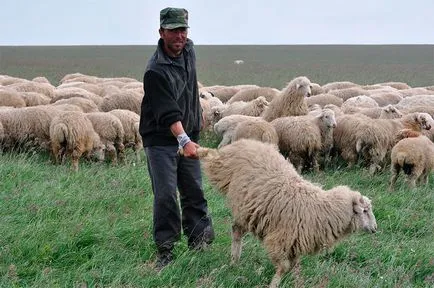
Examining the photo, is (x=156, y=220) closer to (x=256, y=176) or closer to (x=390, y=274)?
(x=256, y=176)

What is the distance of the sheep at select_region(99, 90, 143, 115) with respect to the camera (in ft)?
40.0

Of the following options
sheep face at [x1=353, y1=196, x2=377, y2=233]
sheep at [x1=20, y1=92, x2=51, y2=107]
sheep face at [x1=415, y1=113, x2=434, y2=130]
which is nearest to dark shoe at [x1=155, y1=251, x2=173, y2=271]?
sheep face at [x1=353, y1=196, x2=377, y2=233]

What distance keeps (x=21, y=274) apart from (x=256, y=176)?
2103 millimetres

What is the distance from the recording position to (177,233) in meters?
5.37

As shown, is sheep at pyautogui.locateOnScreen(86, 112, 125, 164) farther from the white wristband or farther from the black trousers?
the white wristband

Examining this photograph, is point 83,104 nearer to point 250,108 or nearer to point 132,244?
point 250,108

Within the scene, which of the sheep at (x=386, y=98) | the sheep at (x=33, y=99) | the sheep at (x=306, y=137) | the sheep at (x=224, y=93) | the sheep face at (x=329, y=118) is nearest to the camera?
the sheep at (x=306, y=137)

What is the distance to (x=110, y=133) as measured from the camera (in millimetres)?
Result: 9875

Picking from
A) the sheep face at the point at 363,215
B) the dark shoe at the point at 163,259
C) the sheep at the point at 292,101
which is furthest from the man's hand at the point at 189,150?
the sheep at the point at 292,101

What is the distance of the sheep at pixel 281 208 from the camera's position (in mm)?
4902

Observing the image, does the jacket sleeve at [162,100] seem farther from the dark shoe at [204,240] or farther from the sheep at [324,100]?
the sheep at [324,100]

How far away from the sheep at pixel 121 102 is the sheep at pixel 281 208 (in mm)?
7069

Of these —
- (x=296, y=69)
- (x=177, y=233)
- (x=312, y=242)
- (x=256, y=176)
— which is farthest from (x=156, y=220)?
(x=296, y=69)
